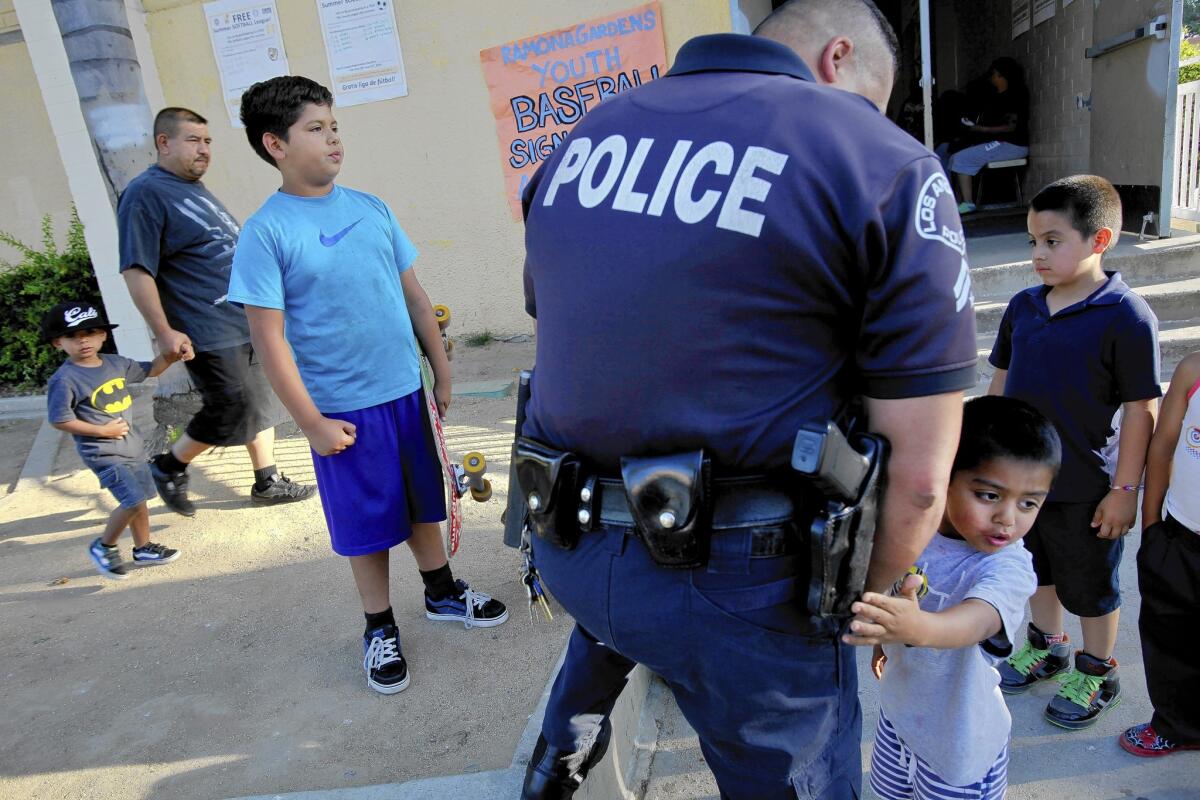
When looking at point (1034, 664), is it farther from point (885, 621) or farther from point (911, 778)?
point (885, 621)

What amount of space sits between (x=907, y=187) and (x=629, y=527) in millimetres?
719

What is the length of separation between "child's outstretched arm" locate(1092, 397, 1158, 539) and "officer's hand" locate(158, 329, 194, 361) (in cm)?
380

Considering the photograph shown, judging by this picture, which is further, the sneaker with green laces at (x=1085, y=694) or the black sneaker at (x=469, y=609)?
the black sneaker at (x=469, y=609)

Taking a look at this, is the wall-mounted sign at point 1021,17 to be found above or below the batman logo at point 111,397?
above

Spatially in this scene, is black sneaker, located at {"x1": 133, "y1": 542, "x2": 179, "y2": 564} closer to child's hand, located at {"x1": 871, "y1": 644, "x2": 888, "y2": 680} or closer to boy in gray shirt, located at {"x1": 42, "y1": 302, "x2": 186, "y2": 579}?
boy in gray shirt, located at {"x1": 42, "y1": 302, "x2": 186, "y2": 579}

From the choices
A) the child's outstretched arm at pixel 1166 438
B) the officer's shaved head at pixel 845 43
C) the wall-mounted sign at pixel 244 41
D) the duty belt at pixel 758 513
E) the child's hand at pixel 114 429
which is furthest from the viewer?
the wall-mounted sign at pixel 244 41

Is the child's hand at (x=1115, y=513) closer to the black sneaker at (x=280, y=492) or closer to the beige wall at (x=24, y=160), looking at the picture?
the black sneaker at (x=280, y=492)

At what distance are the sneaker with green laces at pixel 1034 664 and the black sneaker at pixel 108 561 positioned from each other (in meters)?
3.85

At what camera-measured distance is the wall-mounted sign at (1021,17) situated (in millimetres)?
8438

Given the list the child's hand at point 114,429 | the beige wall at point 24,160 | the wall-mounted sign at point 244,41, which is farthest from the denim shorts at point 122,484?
the beige wall at point 24,160

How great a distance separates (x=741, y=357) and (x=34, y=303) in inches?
328

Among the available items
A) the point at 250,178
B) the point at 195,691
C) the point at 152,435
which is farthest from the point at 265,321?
the point at 250,178

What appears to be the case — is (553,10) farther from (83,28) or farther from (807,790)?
(807,790)

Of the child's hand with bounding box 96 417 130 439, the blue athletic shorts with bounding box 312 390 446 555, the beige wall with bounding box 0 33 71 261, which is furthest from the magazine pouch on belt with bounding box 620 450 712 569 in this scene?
the beige wall with bounding box 0 33 71 261
